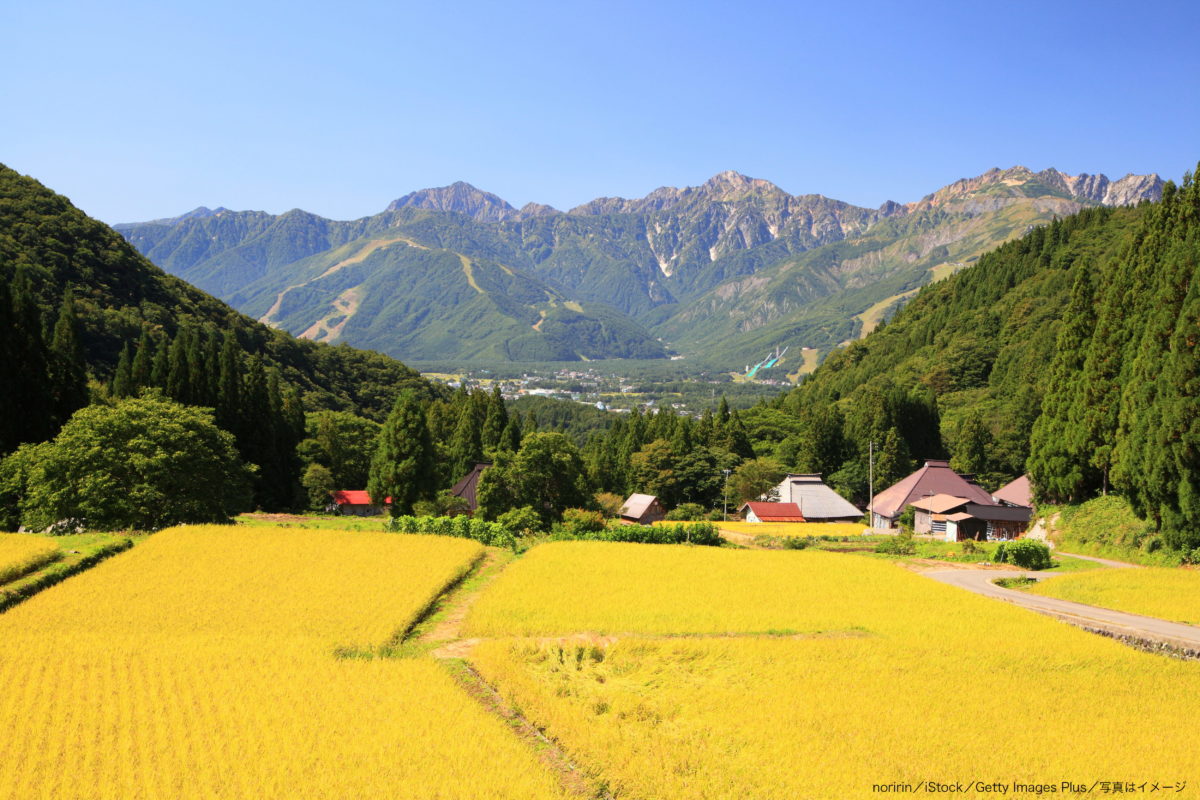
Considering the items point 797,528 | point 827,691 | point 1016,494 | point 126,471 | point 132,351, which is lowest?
point 797,528

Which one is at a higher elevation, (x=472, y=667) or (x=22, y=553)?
(x=22, y=553)

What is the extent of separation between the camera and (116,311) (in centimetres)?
9788

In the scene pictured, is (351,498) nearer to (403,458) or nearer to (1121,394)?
(403,458)

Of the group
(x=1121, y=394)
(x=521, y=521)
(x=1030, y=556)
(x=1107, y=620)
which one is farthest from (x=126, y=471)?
(x=1121, y=394)

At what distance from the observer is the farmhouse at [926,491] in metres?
66.9

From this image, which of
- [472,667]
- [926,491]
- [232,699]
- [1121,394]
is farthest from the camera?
[926,491]

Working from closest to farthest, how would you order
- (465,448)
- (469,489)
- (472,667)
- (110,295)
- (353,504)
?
(472,667), (469,489), (353,504), (465,448), (110,295)

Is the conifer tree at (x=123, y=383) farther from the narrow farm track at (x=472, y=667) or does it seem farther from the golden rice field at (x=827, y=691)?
the golden rice field at (x=827, y=691)

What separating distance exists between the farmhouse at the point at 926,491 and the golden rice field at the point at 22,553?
60.0 meters

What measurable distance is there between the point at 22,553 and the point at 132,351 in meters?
69.9

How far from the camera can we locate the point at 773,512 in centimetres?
7569

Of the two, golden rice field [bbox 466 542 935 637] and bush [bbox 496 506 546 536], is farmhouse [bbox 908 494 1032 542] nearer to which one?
golden rice field [bbox 466 542 935 637]

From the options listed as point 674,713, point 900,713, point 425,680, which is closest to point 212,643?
point 425,680

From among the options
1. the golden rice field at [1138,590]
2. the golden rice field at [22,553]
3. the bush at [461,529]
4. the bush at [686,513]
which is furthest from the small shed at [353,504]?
the golden rice field at [1138,590]
